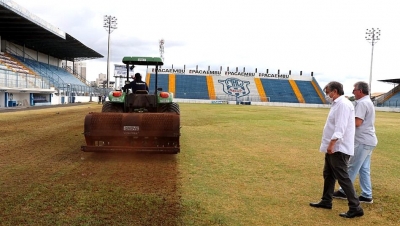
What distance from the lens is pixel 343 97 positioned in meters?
4.70

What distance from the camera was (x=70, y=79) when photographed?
55375mm

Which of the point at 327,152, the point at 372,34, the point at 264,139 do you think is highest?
the point at 372,34

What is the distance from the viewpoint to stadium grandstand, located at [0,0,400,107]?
1331 inches

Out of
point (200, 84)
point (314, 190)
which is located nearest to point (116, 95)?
point (314, 190)

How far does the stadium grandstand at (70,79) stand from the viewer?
3381 cm

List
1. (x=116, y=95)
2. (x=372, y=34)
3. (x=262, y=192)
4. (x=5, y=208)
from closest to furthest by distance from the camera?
(x=5, y=208)
(x=262, y=192)
(x=116, y=95)
(x=372, y=34)

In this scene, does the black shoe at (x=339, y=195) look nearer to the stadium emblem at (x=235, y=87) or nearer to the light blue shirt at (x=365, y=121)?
the light blue shirt at (x=365, y=121)

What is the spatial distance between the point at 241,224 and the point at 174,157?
4308 millimetres

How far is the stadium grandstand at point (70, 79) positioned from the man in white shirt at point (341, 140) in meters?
9.89

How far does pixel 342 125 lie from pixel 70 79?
5607 centimetres

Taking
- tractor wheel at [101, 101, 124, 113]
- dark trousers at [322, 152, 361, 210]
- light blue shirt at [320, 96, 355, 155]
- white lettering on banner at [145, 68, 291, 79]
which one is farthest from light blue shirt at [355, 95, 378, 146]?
white lettering on banner at [145, 68, 291, 79]

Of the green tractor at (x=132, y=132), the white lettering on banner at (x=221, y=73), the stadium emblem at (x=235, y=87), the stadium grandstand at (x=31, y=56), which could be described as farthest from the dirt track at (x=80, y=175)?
the white lettering on banner at (x=221, y=73)

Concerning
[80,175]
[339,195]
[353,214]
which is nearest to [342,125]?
[353,214]

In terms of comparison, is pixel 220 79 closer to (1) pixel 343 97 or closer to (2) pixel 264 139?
(2) pixel 264 139
